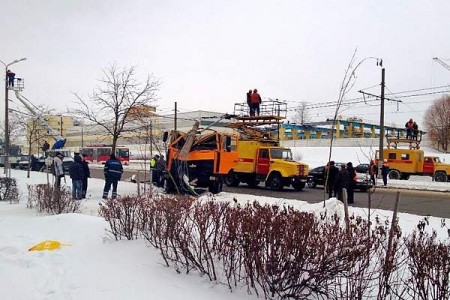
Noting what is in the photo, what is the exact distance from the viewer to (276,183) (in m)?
21.0

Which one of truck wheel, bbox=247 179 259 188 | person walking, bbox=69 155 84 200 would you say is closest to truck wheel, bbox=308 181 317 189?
truck wheel, bbox=247 179 259 188

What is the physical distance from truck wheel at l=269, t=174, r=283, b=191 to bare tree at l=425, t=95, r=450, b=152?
4980 centimetres

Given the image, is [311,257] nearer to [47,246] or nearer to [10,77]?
[47,246]

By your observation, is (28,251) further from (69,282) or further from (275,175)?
(275,175)

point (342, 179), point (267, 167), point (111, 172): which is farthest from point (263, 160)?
point (111, 172)

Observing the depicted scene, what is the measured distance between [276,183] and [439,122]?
5505 centimetres

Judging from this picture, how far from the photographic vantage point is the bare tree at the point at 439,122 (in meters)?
60.9

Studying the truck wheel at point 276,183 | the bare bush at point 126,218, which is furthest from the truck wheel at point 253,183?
the bare bush at point 126,218

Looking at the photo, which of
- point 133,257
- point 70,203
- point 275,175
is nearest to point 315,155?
point 275,175

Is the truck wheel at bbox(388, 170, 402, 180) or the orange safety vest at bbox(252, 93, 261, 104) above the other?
the orange safety vest at bbox(252, 93, 261, 104)

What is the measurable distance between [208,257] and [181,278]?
17.0 inches

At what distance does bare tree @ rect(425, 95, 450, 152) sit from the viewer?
60906 mm

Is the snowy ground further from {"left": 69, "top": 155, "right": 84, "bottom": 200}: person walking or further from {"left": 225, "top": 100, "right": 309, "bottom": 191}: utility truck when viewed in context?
{"left": 225, "top": 100, "right": 309, "bottom": 191}: utility truck

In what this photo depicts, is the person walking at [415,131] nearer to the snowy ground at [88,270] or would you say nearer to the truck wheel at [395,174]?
the truck wheel at [395,174]
